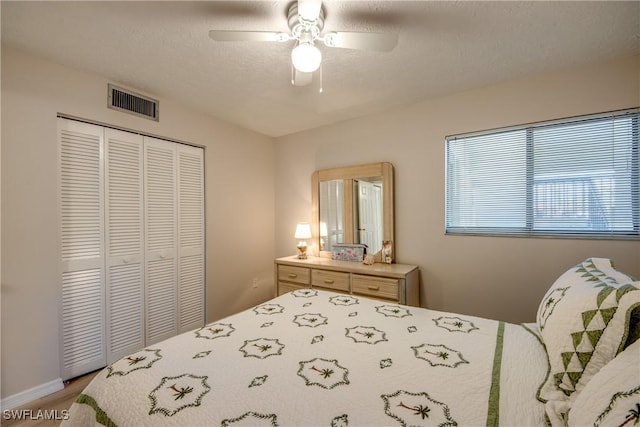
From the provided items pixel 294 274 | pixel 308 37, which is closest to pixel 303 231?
pixel 294 274

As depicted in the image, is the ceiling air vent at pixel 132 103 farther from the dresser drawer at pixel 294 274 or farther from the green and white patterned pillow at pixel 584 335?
the green and white patterned pillow at pixel 584 335

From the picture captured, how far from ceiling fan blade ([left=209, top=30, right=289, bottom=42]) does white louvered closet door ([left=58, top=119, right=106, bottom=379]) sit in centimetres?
155

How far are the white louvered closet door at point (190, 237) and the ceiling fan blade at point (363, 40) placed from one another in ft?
6.68

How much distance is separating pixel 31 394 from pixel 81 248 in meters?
1.01

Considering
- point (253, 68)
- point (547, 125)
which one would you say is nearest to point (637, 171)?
point (547, 125)

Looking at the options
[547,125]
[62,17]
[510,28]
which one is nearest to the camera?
[62,17]

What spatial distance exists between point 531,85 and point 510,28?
845 millimetres

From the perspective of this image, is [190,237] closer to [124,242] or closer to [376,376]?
[124,242]

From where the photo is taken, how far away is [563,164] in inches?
89.4

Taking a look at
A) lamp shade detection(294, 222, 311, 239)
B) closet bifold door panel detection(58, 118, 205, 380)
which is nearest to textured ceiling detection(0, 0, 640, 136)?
closet bifold door panel detection(58, 118, 205, 380)

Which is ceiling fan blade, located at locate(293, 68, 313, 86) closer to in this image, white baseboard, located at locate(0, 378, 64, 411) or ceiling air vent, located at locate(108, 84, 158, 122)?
ceiling air vent, located at locate(108, 84, 158, 122)

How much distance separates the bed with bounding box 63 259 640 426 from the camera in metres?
0.84

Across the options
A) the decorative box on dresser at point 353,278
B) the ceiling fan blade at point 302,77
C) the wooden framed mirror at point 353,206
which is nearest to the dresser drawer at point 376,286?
the decorative box on dresser at point 353,278

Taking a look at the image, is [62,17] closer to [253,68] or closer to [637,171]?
[253,68]
